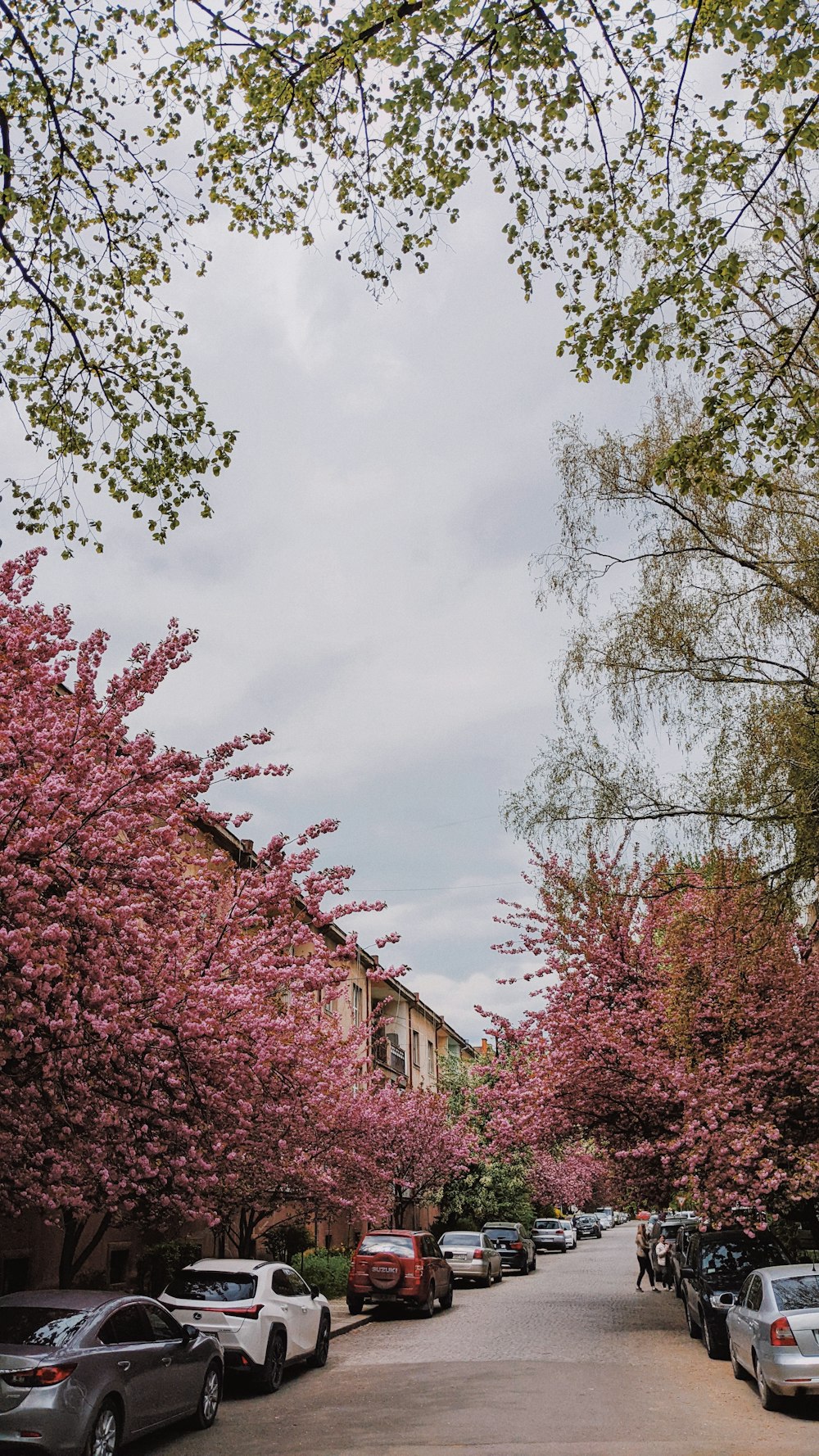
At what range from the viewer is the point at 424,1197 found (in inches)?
1646

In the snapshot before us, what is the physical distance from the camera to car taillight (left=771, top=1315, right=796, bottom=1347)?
11008 millimetres

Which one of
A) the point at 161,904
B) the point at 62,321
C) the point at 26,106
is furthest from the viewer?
the point at 161,904

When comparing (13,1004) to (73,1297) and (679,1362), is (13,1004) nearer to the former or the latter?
(73,1297)

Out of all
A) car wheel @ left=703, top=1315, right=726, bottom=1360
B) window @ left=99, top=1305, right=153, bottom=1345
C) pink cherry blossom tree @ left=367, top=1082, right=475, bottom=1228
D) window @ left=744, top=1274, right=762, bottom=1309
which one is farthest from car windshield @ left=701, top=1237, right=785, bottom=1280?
pink cherry blossom tree @ left=367, top=1082, right=475, bottom=1228

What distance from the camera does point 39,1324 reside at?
29.4ft

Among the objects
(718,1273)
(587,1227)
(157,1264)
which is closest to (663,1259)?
(718,1273)

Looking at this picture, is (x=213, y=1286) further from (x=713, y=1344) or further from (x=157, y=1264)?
(x=157, y=1264)

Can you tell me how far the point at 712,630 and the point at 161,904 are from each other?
684 cm

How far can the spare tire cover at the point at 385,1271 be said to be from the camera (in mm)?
22688

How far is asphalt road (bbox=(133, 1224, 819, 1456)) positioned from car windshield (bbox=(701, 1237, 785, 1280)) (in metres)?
1.22

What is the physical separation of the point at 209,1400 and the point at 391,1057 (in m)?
34.4

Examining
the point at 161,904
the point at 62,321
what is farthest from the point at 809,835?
the point at 62,321

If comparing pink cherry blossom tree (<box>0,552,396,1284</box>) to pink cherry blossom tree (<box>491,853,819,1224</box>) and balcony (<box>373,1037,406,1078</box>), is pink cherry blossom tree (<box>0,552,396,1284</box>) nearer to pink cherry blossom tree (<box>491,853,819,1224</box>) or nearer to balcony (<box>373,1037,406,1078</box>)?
pink cherry blossom tree (<box>491,853,819,1224</box>)

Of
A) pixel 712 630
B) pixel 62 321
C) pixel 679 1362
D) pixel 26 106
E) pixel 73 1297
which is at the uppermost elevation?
pixel 26 106
